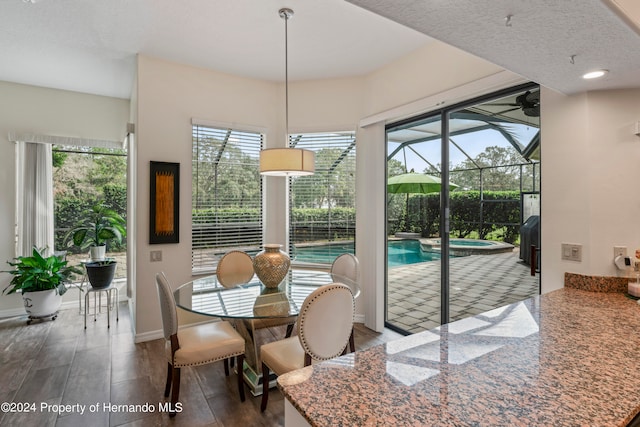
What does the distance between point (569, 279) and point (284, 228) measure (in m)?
3.02

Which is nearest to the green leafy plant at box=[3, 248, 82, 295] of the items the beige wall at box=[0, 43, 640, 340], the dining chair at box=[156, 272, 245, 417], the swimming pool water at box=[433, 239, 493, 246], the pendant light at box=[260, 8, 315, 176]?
the beige wall at box=[0, 43, 640, 340]

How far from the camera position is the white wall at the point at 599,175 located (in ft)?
6.37

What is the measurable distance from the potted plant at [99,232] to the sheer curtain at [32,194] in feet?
1.22

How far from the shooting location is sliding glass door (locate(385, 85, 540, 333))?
2.51 m

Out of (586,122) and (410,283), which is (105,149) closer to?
(410,283)

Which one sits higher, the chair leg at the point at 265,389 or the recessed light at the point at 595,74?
the recessed light at the point at 595,74

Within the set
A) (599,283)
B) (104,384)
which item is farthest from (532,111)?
(104,384)

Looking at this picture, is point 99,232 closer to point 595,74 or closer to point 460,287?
point 460,287

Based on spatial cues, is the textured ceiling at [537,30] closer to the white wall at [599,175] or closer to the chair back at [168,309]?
the white wall at [599,175]

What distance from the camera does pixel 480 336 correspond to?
4.31 ft

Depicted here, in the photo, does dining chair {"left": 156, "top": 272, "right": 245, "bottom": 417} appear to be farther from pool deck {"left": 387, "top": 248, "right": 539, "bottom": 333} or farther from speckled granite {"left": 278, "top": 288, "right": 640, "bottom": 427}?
pool deck {"left": 387, "top": 248, "right": 539, "bottom": 333}

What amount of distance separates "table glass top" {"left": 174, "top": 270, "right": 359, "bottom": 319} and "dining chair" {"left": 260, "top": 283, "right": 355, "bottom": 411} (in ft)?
0.86

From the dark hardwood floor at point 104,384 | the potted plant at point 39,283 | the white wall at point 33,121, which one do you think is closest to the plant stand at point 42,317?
Result: the potted plant at point 39,283

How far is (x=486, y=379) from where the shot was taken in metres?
0.98
